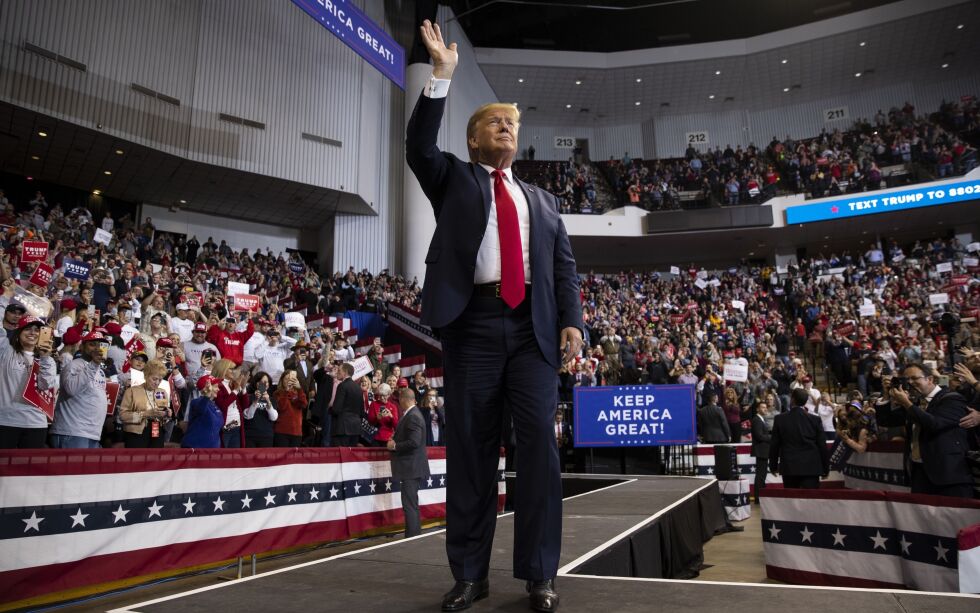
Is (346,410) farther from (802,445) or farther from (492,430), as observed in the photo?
(492,430)

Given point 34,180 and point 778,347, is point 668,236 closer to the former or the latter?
point 778,347

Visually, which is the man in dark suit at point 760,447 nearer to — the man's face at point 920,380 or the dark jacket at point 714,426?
the dark jacket at point 714,426

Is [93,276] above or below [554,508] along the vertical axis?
above

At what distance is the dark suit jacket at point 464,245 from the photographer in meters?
2.13

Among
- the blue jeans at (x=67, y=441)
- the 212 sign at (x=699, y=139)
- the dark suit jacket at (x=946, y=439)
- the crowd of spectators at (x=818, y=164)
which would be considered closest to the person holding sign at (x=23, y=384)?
the blue jeans at (x=67, y=441)

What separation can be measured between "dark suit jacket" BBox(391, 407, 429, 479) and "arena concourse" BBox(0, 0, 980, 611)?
0.82ft

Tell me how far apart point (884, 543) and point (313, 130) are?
1852 cm

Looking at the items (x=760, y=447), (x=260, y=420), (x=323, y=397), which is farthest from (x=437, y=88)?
(x=760, y=447)

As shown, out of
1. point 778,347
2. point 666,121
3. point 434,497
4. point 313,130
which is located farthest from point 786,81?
point 434,497

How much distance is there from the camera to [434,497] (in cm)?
782

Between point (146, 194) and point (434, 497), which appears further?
point (146, 194)

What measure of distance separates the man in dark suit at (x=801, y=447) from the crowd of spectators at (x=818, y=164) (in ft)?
65.9

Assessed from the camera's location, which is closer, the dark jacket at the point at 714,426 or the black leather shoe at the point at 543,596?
the black leather shoe at the point at 543,596

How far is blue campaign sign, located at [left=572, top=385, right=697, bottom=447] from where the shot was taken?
896 centimetres
